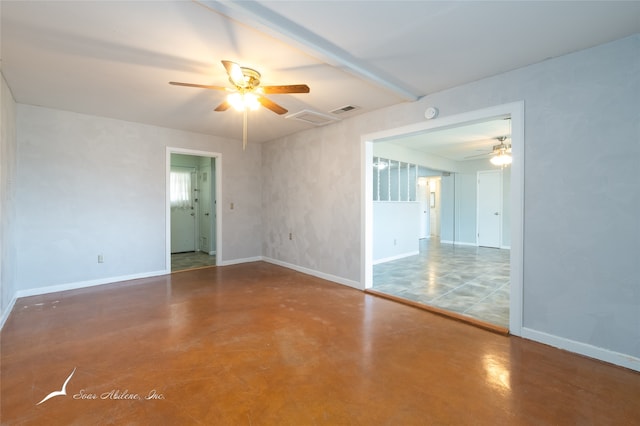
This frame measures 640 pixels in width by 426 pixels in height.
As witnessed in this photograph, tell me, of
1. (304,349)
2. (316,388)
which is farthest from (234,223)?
(316,388)

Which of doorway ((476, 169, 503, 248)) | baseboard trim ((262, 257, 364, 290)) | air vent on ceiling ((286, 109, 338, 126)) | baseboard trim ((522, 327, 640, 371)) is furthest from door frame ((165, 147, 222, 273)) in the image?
doorway ((476, 169, 503, 248))

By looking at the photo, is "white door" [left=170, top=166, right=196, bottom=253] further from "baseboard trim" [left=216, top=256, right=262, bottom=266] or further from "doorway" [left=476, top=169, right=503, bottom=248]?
"doorway" [left=476, top=169, right=503, bottom=248]

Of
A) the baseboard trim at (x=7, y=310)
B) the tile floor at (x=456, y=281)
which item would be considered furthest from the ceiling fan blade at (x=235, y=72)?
the baseboard trim at (x=7, y=310)

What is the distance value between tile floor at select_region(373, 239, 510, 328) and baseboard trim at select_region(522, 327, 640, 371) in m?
0.28

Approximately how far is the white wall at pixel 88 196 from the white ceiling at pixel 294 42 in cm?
83

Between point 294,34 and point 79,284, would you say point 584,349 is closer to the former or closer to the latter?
point 294,34

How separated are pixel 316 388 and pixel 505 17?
297cm

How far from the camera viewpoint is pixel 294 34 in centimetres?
220

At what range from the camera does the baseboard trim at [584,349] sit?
7.29 ft

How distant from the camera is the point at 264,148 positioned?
20.7 ft

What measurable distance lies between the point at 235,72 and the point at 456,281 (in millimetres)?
4350

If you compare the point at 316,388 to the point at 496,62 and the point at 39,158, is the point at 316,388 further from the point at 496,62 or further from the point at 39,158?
the point at 39,158

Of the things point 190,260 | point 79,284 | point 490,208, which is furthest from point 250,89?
point 490,208

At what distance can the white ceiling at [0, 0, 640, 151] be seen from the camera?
6.45 feet
